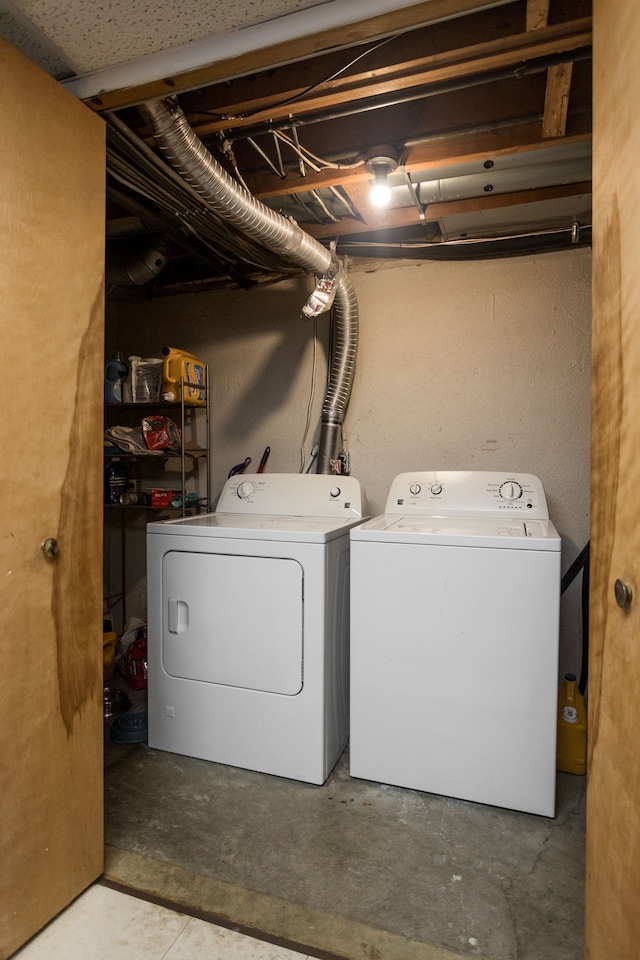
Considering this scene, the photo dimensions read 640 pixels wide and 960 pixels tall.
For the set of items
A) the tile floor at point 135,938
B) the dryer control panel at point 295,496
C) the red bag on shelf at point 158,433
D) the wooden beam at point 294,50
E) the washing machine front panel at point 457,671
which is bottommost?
the tile floor at point 135,938

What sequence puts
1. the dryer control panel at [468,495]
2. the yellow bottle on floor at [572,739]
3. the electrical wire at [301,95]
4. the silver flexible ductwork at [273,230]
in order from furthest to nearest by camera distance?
the dryer control panel at [468,495]
the yellow bottle on floor at [572,739]
the silver flexible ductwork at [273,230]
the electrical wire at [301,95]

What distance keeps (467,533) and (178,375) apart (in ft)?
5.42

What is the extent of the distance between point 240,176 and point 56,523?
1443mm

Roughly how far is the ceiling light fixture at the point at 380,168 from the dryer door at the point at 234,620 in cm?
135

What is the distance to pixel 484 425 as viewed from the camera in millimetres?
2521

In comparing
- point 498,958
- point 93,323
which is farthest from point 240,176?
point 498,958

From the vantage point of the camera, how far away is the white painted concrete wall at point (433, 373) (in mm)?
2400

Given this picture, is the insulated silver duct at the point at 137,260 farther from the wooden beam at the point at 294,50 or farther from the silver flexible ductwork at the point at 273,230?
the wooden beam at the point at 294,50

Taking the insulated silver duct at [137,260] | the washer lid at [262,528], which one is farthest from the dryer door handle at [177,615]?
the insulated silver duct at [137,260]

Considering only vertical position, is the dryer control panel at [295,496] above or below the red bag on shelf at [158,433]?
below

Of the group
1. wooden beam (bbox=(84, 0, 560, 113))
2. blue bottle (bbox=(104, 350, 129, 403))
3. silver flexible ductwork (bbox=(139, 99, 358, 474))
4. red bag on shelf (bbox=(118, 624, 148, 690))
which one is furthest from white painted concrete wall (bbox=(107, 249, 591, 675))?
wooden beam (bbox=(84, 0, 560, 113))

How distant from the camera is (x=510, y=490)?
2.21 metres

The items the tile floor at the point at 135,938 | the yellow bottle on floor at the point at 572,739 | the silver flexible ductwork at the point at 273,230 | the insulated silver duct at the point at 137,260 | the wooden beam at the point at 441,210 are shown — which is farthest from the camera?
the insulated silver duct at the point at 137,260

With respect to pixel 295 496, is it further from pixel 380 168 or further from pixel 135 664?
pixel 380 168
